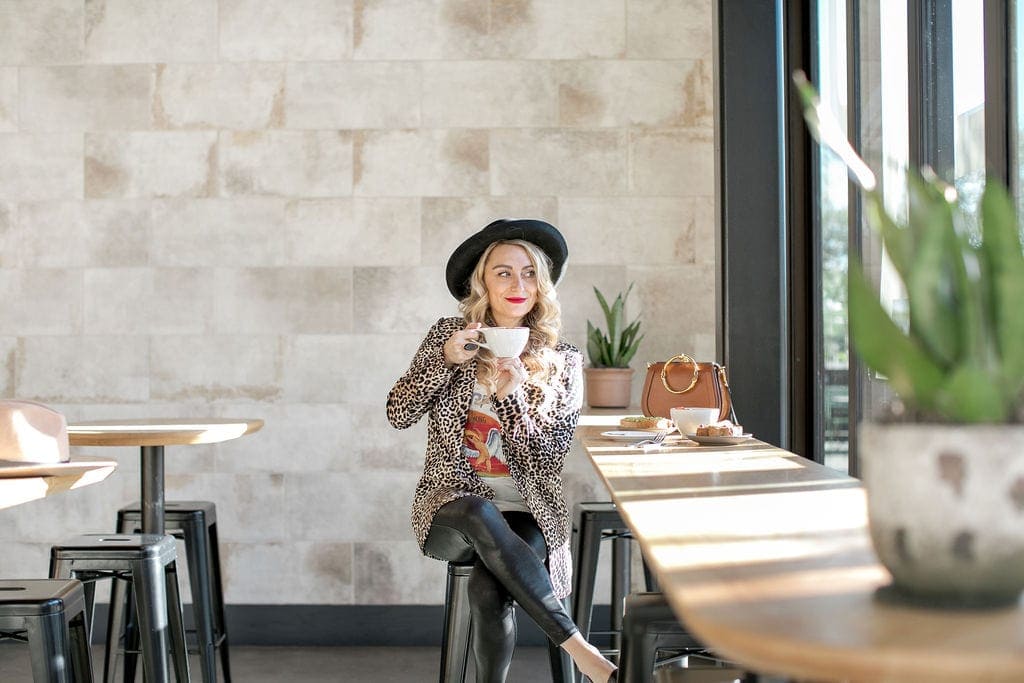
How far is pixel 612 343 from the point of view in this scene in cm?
394

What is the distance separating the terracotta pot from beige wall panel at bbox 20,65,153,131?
2175 mm

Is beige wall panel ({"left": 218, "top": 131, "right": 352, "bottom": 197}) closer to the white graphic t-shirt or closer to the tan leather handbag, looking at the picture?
the white graphic t-shirt

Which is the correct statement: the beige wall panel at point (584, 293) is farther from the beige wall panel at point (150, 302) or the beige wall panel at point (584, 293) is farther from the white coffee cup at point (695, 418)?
the white coffee cup at point (695, 418)

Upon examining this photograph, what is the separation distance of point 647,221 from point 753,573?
11.7ft

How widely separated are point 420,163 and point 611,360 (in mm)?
1185

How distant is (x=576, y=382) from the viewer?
3033 mm

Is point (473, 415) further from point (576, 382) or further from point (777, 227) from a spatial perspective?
point (777, 227)

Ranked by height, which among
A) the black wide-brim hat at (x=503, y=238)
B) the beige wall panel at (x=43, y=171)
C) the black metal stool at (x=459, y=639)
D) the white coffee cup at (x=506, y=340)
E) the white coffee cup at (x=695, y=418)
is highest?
the beige wall panel at (x=43, y=171)

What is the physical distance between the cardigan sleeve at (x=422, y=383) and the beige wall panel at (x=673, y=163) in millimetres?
1615

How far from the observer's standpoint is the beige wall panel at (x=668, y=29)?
434 cm

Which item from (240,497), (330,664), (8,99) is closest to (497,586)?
(330,664)

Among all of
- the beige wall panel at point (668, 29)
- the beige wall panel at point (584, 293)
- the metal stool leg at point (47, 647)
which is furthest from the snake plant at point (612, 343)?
the metal stool leg at point (47, 647)

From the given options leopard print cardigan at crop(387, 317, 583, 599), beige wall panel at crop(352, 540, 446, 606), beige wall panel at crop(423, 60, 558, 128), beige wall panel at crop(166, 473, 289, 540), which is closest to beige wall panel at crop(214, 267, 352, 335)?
beige wall panel at crop(166, 473, 289, 540)

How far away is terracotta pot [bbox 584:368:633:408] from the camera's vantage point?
385cm
